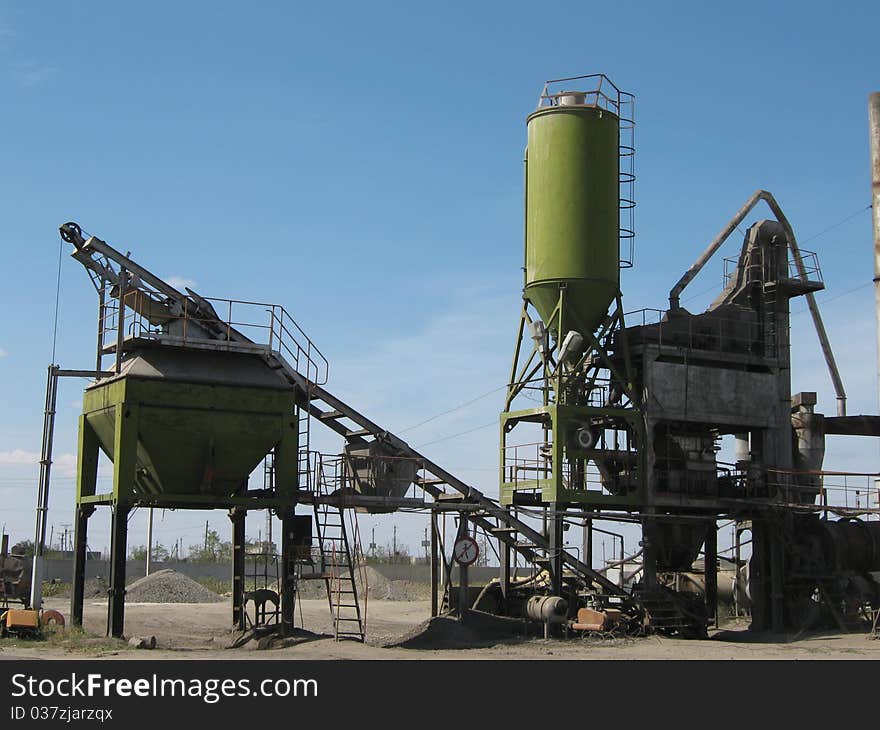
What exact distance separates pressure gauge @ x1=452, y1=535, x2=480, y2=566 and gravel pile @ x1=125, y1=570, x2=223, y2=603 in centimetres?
2720

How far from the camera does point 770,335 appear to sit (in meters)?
40.3

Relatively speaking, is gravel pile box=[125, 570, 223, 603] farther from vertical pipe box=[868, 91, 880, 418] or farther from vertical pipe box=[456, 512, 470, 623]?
vertical pipe box=[868, 91, 880, 418]

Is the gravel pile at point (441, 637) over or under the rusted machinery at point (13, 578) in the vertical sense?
under

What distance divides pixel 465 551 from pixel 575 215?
10849 millimetres

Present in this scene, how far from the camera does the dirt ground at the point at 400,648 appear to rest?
2723 cm

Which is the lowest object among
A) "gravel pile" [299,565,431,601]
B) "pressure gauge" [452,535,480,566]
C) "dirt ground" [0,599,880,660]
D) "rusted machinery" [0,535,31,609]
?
"gravel pile" [299,565,431,601]

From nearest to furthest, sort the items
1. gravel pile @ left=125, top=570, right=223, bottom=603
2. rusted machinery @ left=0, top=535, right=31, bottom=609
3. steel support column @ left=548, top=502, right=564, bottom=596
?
rusted machinery @ left=0, top=535, right=31, bottom=609 → steel support column @ left=548, top=502, right=564, bottom=596 → gravel pile @ left=125, top=570, right=223, bottom=603

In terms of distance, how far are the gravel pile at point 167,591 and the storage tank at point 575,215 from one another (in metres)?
28.1

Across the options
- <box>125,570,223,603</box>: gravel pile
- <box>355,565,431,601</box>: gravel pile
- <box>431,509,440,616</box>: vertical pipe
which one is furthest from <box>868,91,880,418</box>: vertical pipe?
<box>355,565,431,601</box>: gravel pile

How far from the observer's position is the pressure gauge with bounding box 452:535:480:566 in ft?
113

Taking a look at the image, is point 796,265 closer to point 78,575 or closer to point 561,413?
point 561,413

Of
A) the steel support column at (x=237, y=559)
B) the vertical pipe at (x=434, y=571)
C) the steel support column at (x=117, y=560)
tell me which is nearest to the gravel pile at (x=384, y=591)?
the vertical pipe at (x=434, y=571)

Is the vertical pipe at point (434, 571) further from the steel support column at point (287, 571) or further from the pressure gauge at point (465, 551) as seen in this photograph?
the steel support column at point (287, 571)

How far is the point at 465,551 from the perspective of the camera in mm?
34562
